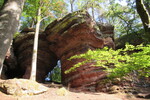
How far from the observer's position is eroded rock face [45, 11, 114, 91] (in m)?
10.6

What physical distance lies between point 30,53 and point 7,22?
13625mm

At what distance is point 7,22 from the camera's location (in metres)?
1.58

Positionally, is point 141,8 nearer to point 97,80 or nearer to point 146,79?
point 97,80

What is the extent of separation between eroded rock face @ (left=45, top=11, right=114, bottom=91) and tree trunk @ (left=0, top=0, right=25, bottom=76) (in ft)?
30.4

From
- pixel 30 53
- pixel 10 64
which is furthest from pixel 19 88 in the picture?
pixel 10 64

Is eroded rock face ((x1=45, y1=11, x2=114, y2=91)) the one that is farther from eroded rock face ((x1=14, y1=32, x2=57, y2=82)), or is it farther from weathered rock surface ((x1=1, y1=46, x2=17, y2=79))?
weathered rock surface ((x1=1, y1=46, x2=17, y2=79))

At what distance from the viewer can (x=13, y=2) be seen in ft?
5.88

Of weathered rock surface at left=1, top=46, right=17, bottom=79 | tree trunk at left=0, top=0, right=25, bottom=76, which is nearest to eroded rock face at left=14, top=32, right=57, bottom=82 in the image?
weathered rock surface at left=1, top=46, right=17, bottom=79

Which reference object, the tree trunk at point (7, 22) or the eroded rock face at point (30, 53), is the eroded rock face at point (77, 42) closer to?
the eroded rock face at point (30, 53)

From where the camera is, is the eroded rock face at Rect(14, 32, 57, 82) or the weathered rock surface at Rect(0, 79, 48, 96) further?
the eroded rock face at Rect(14, 32, 57, 82)

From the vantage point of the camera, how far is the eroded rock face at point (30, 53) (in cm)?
1430

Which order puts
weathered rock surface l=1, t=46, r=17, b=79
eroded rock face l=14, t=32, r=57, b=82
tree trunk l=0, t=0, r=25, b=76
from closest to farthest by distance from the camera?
tree trunk l=0, t=0, r=25, b=76 < weathered rock surface l=1, t=46, r=17, b=79 < eroded rock face l=14, t=32, r=57, b=82

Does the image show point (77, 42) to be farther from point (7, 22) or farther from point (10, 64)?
point (7, 22)

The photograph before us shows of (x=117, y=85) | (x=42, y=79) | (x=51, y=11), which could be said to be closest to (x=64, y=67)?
(x=42, y=79)
